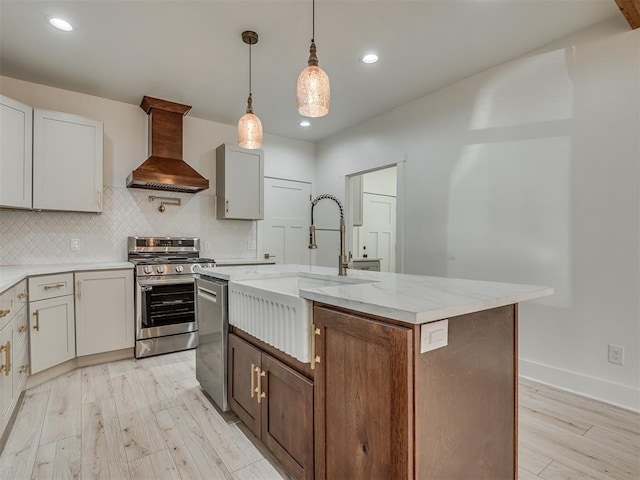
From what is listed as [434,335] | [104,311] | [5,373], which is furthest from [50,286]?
[434,335]

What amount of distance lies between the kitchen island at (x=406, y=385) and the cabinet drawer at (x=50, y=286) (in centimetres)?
228

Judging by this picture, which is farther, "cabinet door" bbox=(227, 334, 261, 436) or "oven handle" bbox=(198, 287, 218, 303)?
"oven handle" bbox=(198, 287, 218, 303)

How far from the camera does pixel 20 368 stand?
2297 mm

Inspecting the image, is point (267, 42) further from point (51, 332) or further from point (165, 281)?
point (51, 332)

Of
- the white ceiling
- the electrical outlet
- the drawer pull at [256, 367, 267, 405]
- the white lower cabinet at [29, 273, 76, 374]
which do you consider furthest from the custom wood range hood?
the electrical outlet

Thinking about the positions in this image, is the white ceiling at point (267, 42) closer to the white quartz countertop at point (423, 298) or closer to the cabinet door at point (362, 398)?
the white quartz countertop at point (423, 298)

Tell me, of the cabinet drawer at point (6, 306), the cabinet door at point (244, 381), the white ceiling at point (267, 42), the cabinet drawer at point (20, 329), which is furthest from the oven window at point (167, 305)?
the white ceiling at point (267, 42)

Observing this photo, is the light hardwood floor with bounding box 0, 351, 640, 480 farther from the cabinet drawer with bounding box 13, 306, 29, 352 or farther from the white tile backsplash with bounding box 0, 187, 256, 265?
the white tile backsplash with bounding box 0, 187, 256, 265

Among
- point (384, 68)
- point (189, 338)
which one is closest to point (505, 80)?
point (384, 68)

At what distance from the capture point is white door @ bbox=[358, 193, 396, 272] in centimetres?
548

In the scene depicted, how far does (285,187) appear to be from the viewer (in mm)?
5094

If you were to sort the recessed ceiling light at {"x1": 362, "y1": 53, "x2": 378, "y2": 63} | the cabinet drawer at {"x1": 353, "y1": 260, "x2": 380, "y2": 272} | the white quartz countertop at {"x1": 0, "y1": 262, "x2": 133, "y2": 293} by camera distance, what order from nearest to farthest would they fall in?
the white quartz countertop at {"x1": 0, "y1": 262, "x2": 133, "y2": 293}, the recessed ceiling light at {"x1": 362, "y1": 53, "x2": 378, "y2": 63}, the cabinet drawer at {"x1": 353, "y1": 260, "x2": 380, "y2": 272}

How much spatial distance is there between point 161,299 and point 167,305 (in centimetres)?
9

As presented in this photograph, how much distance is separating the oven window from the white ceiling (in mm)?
2049
